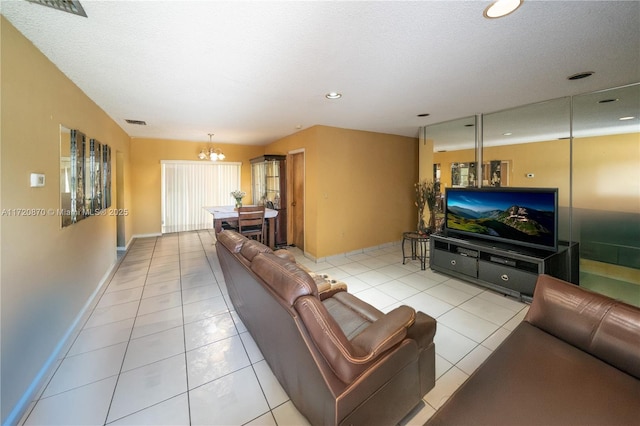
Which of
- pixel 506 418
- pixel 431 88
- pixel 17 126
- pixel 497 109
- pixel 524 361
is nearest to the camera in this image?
pixel 506 418

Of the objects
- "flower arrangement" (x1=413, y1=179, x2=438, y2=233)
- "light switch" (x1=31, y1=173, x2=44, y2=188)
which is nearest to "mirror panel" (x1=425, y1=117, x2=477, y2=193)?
"flower arrangement" (x1=413, y1=179, x2=438, y2=233)

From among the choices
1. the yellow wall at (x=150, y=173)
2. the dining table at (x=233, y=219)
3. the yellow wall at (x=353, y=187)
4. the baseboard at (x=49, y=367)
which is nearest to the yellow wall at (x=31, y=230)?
the baseboard at (x=49, y=367)

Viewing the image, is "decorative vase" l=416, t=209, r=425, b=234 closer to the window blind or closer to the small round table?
the small round table

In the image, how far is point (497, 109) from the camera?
3363 millimetres

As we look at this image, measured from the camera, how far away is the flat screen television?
2.82 metres

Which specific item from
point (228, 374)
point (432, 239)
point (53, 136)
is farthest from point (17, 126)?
point (432, 239)

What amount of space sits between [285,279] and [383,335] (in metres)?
0.58

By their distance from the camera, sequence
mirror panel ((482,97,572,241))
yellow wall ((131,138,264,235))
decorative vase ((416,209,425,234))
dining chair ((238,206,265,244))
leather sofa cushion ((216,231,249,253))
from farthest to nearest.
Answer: yellow wall ((131,138,264,235)), decorative vase ((416,209,425,234)), dining chair ((238,206,265,244)), mirror panel ((482,97,572,241)), leather sofa cushion ((216,231,249,253))

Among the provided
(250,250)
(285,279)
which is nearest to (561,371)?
(285,279)

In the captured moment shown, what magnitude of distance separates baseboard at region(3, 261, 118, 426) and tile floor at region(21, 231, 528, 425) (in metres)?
0.04

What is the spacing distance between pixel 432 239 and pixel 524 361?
102 inches

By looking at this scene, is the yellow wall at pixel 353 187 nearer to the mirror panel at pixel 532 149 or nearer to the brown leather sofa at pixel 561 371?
the mirror panel at pixel 532 149

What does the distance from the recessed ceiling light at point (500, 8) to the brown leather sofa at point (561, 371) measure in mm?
1707

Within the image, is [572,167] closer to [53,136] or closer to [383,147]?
[383,147]
